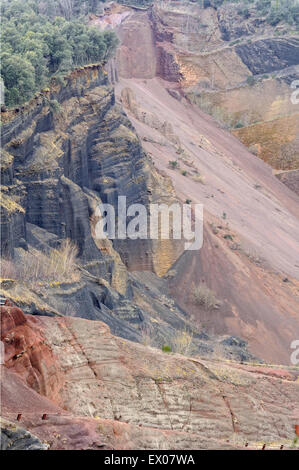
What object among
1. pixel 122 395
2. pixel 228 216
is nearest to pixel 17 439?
pixel 122 395

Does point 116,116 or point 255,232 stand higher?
point 116,116

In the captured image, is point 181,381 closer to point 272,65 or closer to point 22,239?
point 22,239

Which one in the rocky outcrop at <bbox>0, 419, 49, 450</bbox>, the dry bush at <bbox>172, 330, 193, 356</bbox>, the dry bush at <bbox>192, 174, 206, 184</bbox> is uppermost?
the dry bush at <bbox>192, 174, 206, 184</bbox>

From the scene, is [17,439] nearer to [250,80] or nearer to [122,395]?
[122,395]

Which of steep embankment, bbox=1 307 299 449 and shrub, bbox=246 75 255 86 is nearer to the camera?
steep embankment, bbox=1 307 299 449

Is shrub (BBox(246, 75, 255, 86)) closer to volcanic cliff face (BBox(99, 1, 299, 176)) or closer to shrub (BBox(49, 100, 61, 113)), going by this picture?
volcanic cliff face (BBox(99, 1, 299, 176))

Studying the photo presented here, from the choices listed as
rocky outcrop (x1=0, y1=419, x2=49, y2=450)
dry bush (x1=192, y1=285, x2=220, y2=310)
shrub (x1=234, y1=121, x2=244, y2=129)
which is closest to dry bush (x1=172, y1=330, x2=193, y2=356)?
dry bush (x1=192, y1=285, x2=220, y2=310)

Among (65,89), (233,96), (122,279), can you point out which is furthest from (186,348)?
(233,96)
